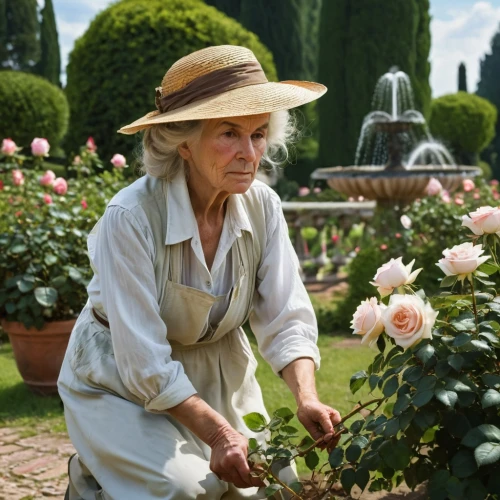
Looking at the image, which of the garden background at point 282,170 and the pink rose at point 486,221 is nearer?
the pink rose at point 486,221

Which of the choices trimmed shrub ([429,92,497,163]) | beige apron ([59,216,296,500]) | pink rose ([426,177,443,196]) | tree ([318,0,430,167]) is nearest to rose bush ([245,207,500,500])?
beige apron ([59,216,296,500])

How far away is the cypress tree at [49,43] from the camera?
1012 inches

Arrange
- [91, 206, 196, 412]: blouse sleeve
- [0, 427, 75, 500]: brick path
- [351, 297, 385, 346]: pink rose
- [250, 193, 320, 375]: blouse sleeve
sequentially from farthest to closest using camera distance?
[0, 427, 75, 500]: brick path, [250, 193, 320, 375]: blouse sleeve, [91, 206, 196, 412]: blouse sleeve, [351, 297, 385, 346]: pink rose

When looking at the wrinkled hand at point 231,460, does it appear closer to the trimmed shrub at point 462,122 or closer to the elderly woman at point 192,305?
the elderly woman at point 192,305

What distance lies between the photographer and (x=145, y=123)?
7.61 ft

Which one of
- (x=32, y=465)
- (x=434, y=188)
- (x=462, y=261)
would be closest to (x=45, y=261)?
(x=32, y=465)

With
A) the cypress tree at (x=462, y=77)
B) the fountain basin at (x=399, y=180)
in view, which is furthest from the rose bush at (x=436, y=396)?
the cypress tree at (x=462, y=77)

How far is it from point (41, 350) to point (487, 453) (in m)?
3.05

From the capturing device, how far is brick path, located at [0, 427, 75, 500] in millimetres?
3206

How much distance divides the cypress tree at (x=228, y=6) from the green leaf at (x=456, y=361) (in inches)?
732

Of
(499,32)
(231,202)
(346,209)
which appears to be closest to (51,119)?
(346,209)

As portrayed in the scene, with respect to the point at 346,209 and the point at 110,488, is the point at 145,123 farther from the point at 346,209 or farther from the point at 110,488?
the point at 346,209

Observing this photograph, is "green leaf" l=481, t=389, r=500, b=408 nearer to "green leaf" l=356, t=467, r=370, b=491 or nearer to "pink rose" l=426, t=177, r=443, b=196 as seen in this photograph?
"green leaf" l=356, t=467, r=370, b=491

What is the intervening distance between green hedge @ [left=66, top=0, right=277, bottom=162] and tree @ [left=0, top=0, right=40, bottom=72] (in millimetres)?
20257
